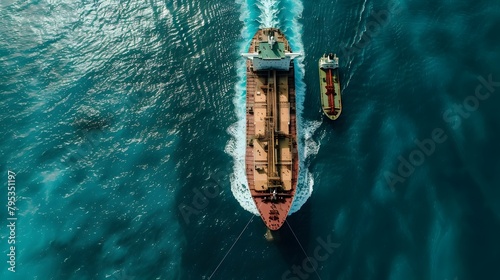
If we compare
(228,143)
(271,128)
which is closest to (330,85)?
(271,128)

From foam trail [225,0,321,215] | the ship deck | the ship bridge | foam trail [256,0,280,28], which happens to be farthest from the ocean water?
the ship bridge

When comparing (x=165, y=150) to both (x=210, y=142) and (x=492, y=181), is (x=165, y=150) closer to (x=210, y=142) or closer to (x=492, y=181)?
(x=210, y=142)

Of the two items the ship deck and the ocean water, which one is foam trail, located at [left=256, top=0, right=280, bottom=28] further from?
the ship deck

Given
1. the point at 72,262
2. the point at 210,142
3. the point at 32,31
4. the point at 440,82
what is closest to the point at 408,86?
the point at 440,82

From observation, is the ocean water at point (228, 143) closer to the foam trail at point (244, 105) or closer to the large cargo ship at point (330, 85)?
the foam trail at point (244, 105)

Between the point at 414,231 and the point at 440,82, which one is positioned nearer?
the point at 414,231

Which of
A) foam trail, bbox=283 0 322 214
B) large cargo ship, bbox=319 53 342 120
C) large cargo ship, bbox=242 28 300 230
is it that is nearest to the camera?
large cargo ship, bbox=242 28 300 230

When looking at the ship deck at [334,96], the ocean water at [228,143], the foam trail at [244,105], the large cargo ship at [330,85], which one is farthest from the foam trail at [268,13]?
the ship deck at [334,96]
